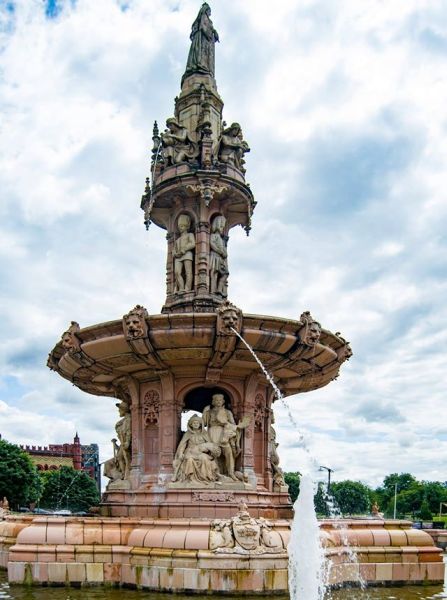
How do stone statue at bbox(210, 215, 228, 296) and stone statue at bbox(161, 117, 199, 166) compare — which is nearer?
stone statue at bbox(210, 215, 228, 296)

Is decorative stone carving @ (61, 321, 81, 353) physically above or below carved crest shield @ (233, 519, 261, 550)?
above

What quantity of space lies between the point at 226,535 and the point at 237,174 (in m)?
10.3

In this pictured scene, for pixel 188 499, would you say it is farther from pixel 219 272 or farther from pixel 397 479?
pixel 397 479

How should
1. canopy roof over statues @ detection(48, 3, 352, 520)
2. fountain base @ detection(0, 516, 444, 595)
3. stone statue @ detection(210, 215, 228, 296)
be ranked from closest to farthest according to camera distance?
fountain base @ detection(0, 516, 444, 595) < canopy roof over statues @ detection(48, 3, 352, 520) < stone statue @ detection(210, 215, 228, 296)

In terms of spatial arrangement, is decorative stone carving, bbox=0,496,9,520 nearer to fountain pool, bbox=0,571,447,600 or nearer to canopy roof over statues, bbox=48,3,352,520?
canopy roof over statues, bbox=48,3,352,520

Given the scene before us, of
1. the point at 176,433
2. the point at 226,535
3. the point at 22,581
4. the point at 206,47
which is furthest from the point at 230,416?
the point at 206,47

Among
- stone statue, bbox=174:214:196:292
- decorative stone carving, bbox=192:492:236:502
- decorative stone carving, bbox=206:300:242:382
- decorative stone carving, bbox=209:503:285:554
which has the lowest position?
decorative stone carving, bbox=209:503:285:554

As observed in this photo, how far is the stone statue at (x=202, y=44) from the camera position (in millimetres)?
21109

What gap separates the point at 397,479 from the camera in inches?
5487

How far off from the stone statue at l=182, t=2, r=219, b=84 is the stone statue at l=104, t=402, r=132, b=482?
34.0 feet

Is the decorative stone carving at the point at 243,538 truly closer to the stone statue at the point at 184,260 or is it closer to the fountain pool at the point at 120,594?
the fountain pool at the point at 120,594

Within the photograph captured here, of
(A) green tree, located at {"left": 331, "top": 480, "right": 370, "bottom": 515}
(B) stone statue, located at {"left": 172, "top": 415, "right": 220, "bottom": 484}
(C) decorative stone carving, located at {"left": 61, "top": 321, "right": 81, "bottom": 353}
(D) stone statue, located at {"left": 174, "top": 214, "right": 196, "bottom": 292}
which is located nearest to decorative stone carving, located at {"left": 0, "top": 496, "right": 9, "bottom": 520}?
(C) decorative stone carving, located at {"left": 61, "top": 321, "right": 81, "bottom": 353}

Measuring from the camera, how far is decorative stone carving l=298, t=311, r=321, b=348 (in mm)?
14742

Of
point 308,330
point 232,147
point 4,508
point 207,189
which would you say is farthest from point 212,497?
point 4,508
